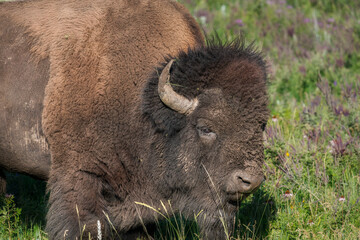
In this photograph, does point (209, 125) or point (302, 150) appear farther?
point (302, 150)

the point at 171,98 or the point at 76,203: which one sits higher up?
the point at 171,98

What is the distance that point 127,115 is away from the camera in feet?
12.9

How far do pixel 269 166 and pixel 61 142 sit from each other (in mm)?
2438

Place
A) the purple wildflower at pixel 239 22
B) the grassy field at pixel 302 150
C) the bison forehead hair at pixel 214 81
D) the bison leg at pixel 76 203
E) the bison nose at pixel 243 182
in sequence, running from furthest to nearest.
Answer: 1. the purple wildflower at pixel 239 22
2. the grassy field at pixel 302 150
3. the bison leg at pixel 76 203
4. the bison forehead hair at pixel 214 81
5. the bison nose at pixel 243 182

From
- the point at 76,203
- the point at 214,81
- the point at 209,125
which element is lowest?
the point at 76,203

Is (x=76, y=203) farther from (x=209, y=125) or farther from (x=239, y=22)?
(x=239, y=22)

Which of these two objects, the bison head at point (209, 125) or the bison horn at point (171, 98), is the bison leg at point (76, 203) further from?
the bison horn at point (171, 98)

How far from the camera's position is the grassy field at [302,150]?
4.38m

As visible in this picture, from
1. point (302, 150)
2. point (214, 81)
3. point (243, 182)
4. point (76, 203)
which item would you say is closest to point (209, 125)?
point (214, 81)

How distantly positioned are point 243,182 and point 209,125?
0.51m

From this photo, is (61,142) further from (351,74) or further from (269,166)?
(351,74)

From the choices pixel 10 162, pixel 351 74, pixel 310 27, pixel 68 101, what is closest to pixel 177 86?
pixel 68 101

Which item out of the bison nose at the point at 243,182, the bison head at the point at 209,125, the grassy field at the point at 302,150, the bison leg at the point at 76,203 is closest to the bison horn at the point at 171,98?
the bison head at the point at 209,125

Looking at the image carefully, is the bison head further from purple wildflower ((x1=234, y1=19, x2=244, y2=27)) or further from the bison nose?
purple wildflower ((x1=234, y1=19, x2=244, y2=27))
